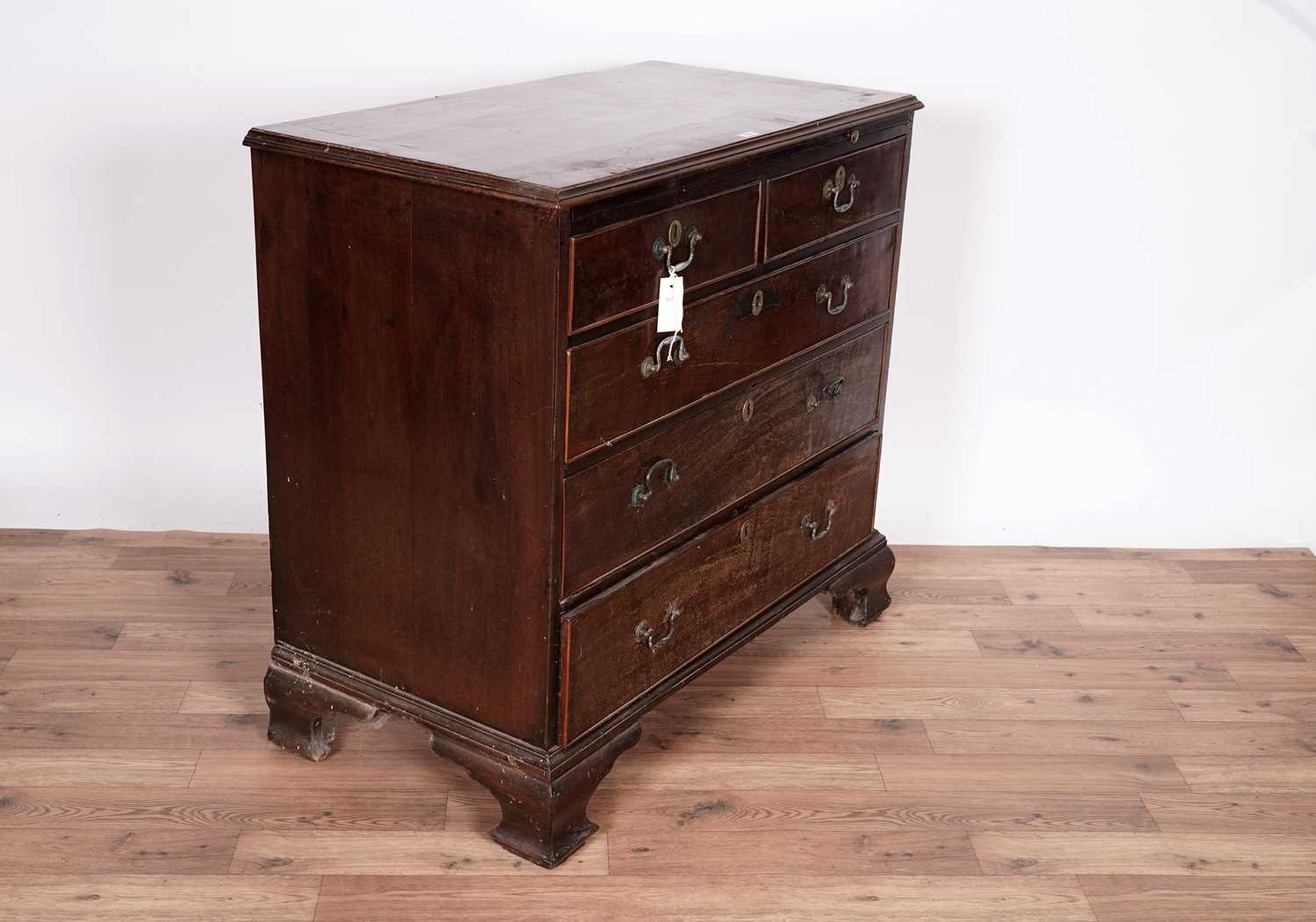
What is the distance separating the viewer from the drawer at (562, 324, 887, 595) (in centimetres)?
229

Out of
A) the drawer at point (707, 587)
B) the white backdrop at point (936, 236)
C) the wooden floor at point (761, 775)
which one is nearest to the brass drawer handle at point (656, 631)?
the drawer at point (707, 587)

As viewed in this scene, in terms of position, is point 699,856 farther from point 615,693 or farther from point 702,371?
point 702,371

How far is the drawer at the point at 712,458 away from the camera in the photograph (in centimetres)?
229

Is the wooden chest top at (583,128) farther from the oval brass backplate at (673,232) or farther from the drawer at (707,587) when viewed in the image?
the drawer at (707,587)

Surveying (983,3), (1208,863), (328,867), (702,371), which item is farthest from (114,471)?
(1208,863)

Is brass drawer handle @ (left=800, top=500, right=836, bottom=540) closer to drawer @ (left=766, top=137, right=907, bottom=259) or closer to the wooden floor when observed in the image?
the wooden floor

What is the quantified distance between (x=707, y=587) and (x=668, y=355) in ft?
1.63

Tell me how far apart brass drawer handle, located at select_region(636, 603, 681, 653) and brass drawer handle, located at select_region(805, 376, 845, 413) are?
483 mm

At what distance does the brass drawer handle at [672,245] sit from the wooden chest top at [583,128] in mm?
86

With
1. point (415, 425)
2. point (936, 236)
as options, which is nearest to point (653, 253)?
point (415, 425)

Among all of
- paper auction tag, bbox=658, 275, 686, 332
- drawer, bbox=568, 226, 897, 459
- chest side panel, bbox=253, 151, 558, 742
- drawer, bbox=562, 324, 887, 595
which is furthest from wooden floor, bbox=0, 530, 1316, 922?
paper auction tag, bbox=658, 275, 686, 332

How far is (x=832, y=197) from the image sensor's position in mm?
2656

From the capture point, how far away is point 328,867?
2393mm

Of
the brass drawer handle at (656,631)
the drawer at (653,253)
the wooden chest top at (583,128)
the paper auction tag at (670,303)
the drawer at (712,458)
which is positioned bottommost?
the brass drawer handle at (656,631)
